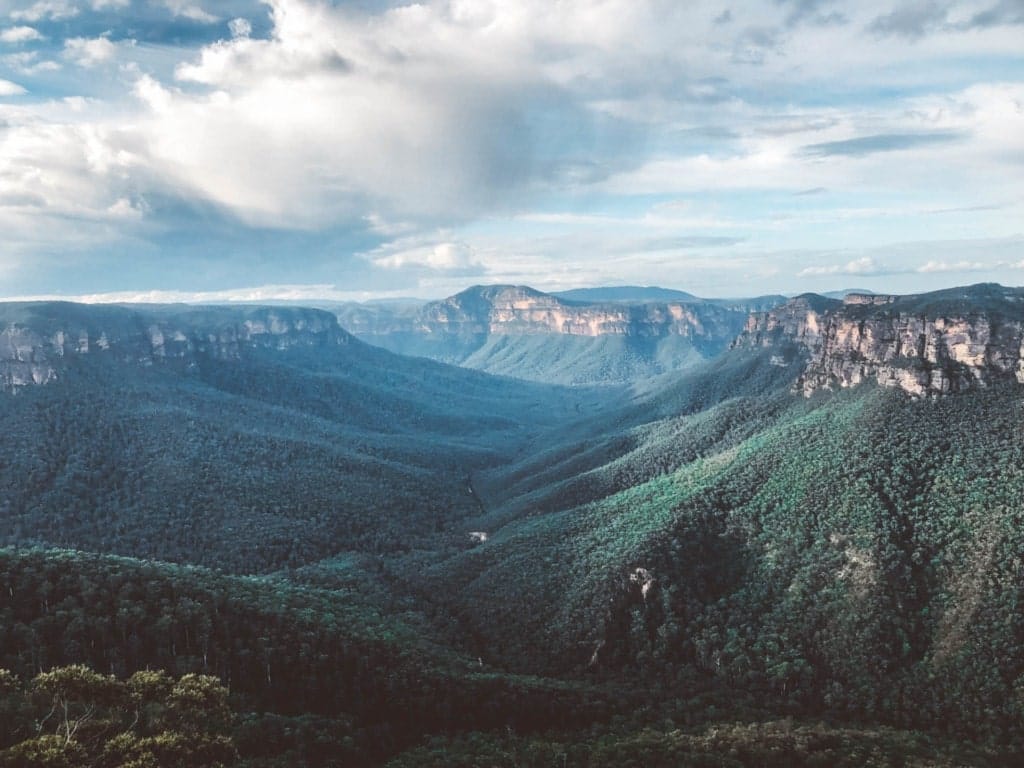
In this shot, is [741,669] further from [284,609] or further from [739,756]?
[284,609]

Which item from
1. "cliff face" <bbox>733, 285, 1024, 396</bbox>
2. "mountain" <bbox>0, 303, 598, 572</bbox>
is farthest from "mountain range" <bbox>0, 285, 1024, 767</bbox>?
"mountain" <bbox>0, 303, 598, 572</bbox>

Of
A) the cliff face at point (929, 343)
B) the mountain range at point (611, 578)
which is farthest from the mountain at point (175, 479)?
the cliff face at point (929, 343)

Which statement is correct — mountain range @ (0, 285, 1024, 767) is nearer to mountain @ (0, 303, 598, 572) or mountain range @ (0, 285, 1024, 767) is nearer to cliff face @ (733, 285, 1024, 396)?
cliff face @ (733, 285, 1024, 396)

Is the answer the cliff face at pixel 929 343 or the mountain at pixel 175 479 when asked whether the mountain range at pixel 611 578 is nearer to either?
the cliff face at pixel 929 343

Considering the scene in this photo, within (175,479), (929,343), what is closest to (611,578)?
(929,343)

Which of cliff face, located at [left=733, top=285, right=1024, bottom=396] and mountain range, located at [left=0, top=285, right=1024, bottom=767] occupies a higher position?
cliff face, located at [left=733, top=285, right=1024, bottom=396]

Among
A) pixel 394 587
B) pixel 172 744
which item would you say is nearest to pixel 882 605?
pixel 394 587

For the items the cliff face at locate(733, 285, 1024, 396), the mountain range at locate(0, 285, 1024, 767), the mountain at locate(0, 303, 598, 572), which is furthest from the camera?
the mountain at locate(0, 303, 598, 572)

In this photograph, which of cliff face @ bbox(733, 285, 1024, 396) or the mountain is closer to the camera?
cliff face @ bbox(733, 285, 1024, 396)
